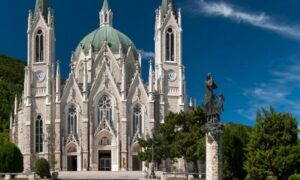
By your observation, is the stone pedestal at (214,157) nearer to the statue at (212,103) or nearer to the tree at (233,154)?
the statue at (212,103)

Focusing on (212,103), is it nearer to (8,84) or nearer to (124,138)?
(124,138)

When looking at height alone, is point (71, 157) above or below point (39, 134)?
below

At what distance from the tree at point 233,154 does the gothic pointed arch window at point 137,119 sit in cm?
3100

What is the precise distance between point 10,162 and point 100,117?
22.8 m

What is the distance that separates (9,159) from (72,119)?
21.7 metres

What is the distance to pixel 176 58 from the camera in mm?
93688

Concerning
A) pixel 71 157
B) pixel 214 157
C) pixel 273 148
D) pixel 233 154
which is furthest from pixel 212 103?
pixel 71 157

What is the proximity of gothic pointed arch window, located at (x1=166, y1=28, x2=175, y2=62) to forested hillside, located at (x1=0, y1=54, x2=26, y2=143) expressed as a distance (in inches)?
1250

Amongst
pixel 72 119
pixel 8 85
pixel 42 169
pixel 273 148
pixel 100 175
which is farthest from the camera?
pixel 8 85

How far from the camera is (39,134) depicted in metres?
90.0

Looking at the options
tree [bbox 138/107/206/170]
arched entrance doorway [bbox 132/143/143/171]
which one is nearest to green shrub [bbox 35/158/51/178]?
tree [bbox 138/107/206/170]

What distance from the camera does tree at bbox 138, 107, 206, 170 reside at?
7000 cm

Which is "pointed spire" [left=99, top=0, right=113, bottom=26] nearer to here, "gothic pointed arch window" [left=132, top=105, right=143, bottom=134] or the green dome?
the green dome

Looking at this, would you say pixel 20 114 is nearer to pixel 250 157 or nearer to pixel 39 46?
pixel 39 46
